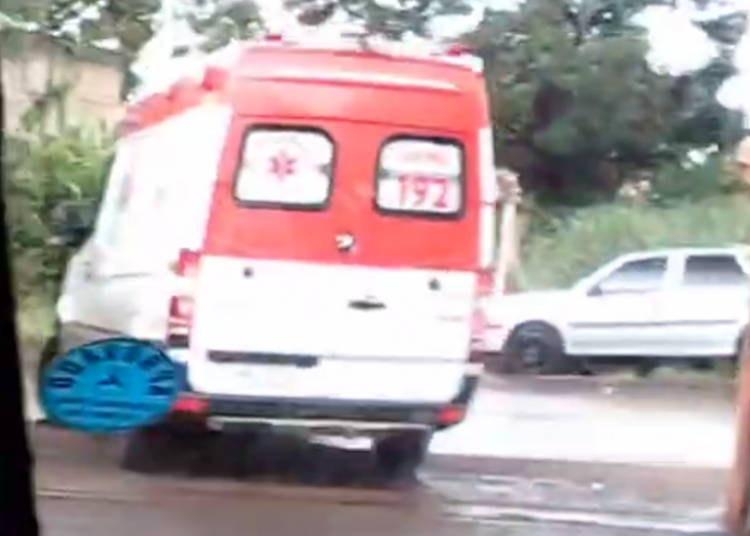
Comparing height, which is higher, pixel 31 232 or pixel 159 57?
Answer: pixel 159 57

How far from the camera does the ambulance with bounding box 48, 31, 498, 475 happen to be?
125 cm

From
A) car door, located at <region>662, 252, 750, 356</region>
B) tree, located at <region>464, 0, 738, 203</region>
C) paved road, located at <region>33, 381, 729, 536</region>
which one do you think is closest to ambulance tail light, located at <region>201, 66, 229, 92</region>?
tree, located at <region>464, 0, 738, 203</region>

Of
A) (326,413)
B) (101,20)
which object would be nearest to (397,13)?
(101,20)

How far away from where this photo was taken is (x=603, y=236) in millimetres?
1281

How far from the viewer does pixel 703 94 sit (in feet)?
4.23

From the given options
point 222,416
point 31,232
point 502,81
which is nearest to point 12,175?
point 31,232

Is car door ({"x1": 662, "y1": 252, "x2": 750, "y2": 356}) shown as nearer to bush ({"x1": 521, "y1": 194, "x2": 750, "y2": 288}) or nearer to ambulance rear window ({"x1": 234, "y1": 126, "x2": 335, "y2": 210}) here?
bush ({"x1": 521, "y1": 194, "x2": 750, "y2": 288})

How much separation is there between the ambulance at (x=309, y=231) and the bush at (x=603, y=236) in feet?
0.18

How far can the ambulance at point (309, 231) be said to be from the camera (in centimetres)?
125

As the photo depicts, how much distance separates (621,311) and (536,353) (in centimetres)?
9

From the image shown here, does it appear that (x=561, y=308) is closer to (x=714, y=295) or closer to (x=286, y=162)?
(x=714, y=295)

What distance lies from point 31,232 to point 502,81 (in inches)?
18.4

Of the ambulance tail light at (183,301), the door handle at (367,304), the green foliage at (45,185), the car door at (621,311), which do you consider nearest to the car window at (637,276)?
the car door at (621,311)

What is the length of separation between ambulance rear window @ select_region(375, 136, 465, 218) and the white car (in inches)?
4.2
